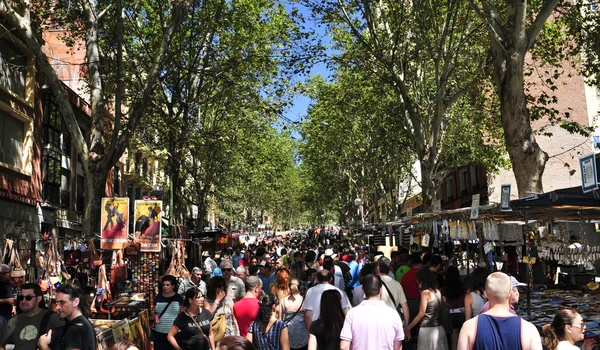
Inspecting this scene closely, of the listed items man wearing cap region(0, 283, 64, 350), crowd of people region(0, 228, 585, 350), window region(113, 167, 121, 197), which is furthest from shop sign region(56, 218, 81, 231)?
man wearing cap region(0, 283, 64, 350)

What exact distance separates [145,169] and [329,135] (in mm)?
14268

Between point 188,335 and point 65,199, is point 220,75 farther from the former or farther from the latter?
point 188,335

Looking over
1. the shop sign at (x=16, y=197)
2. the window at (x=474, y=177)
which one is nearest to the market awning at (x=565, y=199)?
the shop sign at (x=16, y=197)

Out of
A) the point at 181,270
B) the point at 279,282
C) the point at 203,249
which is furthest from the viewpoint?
the point at 203,249

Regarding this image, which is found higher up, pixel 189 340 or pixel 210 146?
pixel 210 146

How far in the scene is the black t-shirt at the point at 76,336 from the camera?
17.0 ft

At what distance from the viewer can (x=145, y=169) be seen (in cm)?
4344

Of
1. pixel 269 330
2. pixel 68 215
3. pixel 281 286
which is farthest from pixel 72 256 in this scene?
pixel 68 215

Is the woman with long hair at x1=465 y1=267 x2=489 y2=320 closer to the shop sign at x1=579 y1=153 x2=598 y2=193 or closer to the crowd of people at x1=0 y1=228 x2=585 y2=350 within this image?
the crowd of people at x1=0 y1=228 x2=585 y2=350

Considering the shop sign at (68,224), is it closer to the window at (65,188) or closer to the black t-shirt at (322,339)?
the window at (65,188)

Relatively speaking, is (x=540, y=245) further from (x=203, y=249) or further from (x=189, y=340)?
(x=203, y=249)

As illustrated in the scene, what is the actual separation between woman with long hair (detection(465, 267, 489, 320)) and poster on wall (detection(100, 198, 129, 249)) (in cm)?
674

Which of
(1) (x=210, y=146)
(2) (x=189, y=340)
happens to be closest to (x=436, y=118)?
(1) (x=210, y=146)

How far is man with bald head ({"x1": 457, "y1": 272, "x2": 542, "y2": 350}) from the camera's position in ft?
13.4
